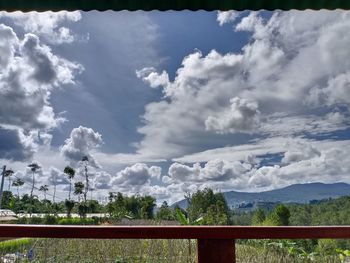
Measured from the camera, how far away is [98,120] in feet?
186

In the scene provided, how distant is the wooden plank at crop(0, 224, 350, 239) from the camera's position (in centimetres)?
130

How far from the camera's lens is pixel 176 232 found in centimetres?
129

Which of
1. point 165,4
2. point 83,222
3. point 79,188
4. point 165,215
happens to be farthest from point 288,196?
point 165,4

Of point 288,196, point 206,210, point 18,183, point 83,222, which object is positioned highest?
point 288,196

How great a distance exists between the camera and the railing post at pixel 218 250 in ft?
4.42

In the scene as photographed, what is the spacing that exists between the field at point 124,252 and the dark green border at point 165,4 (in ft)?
2.78

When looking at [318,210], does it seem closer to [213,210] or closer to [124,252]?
[213,210]

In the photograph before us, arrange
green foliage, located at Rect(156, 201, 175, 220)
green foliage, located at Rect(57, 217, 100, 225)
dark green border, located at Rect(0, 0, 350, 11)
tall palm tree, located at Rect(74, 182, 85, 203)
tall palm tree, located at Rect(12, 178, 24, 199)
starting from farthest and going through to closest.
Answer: tall palm tree, located at Rect(12, 178, 24, 199) < tall palm tree, located at Rect(74, 182, 85, 203) < green foliage, located at Rect(156, 201, 175, 220) < green foliage, located at Rect(57, 217, 100, 225) < dark green border, located at Rect(0, 0, 350, 11)

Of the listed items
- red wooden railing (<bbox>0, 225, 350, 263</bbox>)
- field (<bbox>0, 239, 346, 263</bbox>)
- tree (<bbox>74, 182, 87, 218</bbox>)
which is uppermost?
tree (<bbox>74, 182, 87, 218</bbox>)

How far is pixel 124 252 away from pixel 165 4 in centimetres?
98

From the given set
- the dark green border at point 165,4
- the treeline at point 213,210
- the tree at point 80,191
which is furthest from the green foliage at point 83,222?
the tree at point 80,191

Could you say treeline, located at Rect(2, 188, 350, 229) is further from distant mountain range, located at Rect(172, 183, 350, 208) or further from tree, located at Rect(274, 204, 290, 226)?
distant mountain range, located at Rect(172, 183, 350, 208)

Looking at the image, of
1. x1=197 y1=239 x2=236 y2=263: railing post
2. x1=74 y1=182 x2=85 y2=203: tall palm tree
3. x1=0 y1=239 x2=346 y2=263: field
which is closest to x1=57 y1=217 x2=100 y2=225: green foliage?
x1=0 y1=239 x2=346 y2=263: field

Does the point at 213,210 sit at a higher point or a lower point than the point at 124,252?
higher
